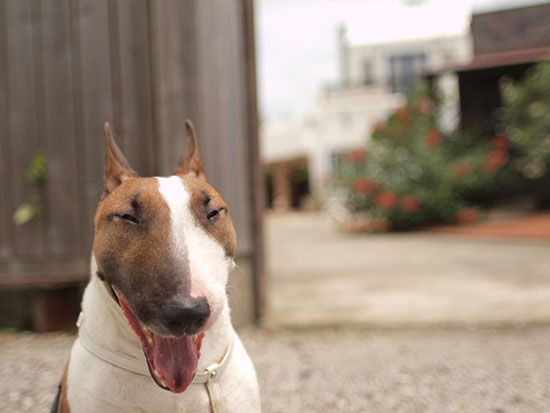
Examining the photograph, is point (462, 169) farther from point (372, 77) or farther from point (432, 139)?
point (372, 77)

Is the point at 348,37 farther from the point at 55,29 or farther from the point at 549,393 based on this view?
the point at 549,393

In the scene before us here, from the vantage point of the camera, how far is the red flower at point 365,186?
37.3 feet

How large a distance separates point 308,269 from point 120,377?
17.6 feet

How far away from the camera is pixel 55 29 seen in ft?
12.7

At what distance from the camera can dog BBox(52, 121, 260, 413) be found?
1.33 m

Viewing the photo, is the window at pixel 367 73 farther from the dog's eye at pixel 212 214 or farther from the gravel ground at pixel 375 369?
the dog's eye at pixel 212 214

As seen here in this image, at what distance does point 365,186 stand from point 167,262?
10241 millimetres

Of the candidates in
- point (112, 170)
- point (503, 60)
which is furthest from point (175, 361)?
point (503, 60)

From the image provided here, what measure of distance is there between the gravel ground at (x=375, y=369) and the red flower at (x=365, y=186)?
7674 millimetres

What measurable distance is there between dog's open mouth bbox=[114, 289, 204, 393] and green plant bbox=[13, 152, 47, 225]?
2.78 metres

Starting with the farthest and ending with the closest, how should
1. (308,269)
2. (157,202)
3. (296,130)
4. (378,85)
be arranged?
(296,130)
(378,85)
(308,269)
(157,202)

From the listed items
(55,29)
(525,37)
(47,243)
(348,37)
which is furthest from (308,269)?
(348,37)

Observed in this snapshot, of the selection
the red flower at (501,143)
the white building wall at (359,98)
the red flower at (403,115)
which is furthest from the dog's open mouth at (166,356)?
the white building wall at (359,98)

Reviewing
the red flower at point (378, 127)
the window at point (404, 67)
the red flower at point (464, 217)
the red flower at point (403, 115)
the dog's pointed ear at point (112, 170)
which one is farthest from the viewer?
the window at point (404, 67)
